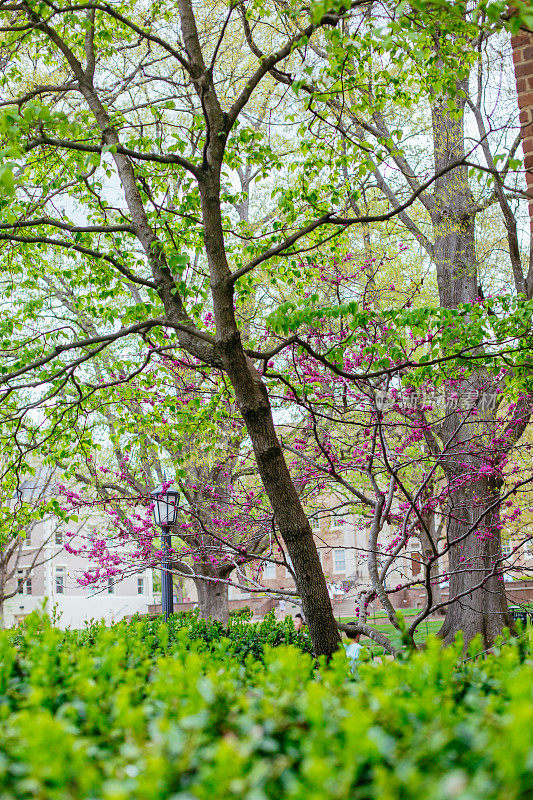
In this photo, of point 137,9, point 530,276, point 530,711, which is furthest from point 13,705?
point 137,9

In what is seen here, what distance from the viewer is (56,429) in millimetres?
7191

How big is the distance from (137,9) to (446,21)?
8394mm

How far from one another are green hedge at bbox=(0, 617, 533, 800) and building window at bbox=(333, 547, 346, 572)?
41.3 m

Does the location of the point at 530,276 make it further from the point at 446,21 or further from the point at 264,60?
the point at 264,60

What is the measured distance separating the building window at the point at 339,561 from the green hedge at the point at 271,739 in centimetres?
4134

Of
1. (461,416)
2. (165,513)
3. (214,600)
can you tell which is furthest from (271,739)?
(214,600)

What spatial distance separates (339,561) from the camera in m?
Answer: 43.2

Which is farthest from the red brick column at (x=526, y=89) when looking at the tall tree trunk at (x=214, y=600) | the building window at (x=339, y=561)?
the building window at (x=339, y=561)

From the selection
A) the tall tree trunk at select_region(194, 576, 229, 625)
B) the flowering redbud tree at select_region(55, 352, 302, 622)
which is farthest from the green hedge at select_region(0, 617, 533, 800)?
the tall tree trunk at select_region(194, 576, 229, 625)

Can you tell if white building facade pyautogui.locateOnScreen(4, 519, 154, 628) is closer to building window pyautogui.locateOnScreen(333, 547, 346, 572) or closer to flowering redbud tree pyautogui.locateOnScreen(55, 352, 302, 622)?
building window pyautogui.locateOnScreen(333, 547, 346, 572)

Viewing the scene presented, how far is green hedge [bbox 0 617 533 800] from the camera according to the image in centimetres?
130

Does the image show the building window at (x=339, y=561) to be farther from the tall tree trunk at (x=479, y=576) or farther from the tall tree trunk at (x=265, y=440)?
the tall tree trunk at (x=265, y=440)

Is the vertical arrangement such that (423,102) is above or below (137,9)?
below

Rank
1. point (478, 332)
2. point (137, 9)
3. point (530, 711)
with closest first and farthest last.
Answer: point (530, 711) → point (478, 332) → point (137, 9)
